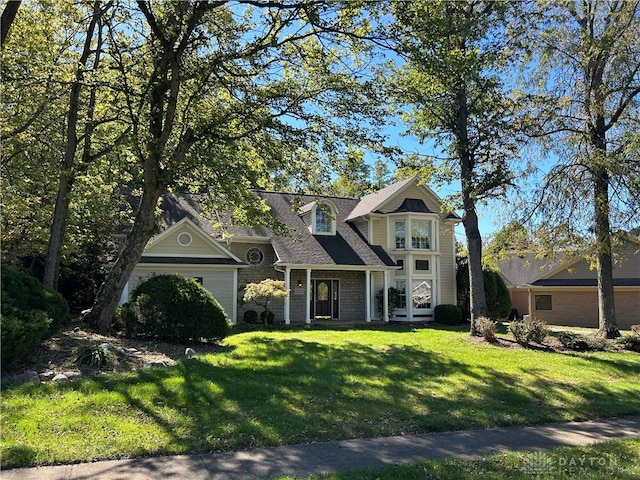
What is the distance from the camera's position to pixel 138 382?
7.36m

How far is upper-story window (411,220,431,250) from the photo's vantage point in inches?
993

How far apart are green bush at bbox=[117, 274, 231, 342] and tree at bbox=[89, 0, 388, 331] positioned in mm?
832

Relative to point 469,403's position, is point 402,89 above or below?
above

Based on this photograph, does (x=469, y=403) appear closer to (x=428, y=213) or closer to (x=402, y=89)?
(x=402, y=89)

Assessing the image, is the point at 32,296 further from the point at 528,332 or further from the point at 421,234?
the point at 421,234

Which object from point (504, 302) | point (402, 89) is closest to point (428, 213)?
point (504, 302)

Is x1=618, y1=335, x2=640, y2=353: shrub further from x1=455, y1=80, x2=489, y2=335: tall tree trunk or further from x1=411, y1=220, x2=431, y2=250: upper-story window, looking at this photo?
x1=411, y1=220, x2=431, y2=250: upper-story window

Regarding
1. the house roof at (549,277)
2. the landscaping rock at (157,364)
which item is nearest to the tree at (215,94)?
the landscaping rock at (157,364)

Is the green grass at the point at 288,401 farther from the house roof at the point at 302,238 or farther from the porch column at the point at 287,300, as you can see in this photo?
the house roof at the point at 302,238

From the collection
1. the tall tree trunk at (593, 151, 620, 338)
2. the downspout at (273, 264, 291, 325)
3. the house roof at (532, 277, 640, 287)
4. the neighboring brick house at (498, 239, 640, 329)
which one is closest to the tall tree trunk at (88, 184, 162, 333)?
the downspout at (273, 264, 291, 325)

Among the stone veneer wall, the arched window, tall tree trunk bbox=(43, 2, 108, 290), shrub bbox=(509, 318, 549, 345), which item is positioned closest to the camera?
tall tree trunk bbox=(43, 2, 108, 290)

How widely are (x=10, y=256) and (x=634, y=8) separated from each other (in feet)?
73.2

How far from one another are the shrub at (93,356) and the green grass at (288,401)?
94 centimetres

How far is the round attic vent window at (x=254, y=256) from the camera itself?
74.1 feet
